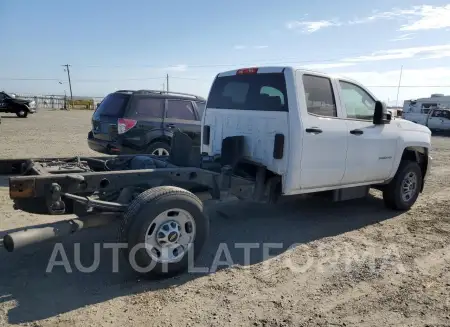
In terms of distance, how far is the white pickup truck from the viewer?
4.83 meters

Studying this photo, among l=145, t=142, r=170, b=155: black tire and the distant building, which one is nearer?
l=145, t=142, r=170, b=155: black tire

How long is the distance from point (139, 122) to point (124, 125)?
1.08 feet

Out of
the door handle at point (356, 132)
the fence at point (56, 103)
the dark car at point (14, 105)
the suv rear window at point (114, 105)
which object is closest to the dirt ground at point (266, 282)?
the door handle at point (356, 132)

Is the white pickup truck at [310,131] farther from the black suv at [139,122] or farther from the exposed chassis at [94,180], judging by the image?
the black suv at [139,122]

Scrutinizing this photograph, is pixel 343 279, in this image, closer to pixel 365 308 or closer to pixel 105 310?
pixel 365 308

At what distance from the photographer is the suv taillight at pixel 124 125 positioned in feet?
26.6

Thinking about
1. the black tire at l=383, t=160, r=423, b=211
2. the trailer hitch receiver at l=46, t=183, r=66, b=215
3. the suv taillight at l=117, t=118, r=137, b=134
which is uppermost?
the suv taillight at l=117, t=118, r=137, b=134

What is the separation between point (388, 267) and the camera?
14.3 feet

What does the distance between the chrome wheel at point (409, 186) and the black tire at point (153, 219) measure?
4061 millimetres

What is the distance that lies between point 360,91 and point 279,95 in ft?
5.36

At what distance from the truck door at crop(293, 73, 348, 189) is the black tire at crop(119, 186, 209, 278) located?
5.26ft

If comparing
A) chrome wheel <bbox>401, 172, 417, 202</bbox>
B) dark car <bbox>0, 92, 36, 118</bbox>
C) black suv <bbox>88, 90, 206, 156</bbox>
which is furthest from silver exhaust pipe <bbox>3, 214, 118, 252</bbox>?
dark car <bbox>0, 92, 36, 118</bbox>

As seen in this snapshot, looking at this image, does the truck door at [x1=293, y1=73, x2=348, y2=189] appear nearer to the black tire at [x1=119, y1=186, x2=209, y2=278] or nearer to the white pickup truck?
the white pickup truck

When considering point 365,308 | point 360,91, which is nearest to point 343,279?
point 365,308
